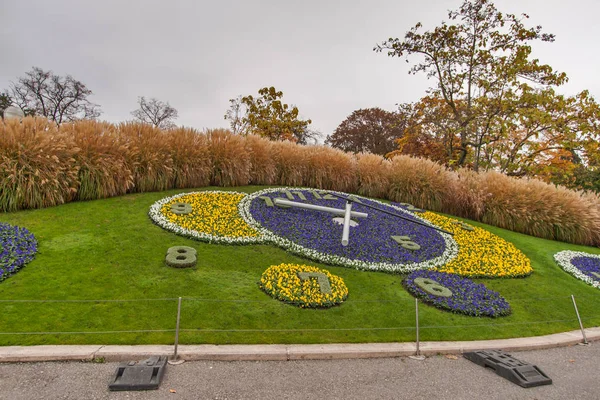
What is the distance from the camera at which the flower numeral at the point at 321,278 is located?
5.49 meters

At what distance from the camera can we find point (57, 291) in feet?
15.1

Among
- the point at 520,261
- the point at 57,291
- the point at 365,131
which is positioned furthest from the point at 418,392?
the point at 365,131

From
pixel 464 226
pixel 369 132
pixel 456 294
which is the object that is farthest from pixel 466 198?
pixel 369 132

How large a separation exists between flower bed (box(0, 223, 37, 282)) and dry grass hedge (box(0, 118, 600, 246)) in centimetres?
149

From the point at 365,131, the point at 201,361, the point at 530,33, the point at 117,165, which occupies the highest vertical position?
the point at 530,33

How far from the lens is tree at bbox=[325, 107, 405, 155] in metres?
38.5

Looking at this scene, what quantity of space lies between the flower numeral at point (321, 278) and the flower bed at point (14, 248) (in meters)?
4.35

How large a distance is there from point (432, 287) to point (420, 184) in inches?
277

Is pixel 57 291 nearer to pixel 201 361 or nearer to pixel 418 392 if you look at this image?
pixel 201 361

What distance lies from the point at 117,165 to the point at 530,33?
20978mm

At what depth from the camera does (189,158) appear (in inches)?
392

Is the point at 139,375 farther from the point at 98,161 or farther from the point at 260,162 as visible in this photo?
the point at 260,162

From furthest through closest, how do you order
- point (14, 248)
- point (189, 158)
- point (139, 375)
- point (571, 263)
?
point (189, 158), point (571, 263), point (14, 248), point (139, 375)

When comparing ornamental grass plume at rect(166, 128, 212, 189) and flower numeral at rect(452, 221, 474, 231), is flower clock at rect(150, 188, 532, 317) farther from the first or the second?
ornamental grass plume at rect(166, 128, 212, 189)
